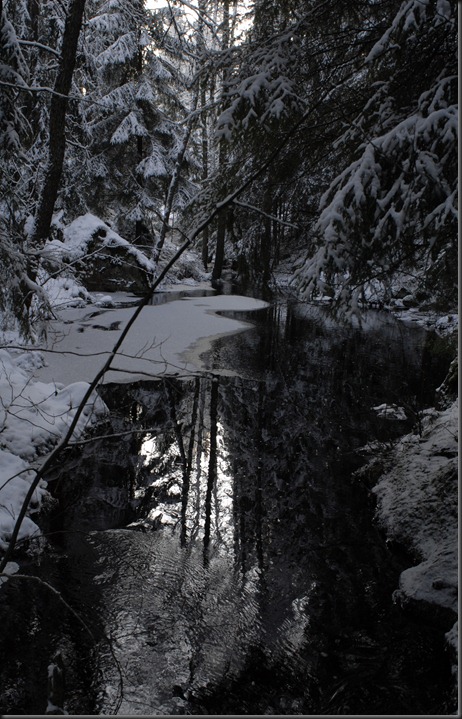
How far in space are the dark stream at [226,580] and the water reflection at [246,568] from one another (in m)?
0.01

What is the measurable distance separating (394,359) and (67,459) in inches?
364

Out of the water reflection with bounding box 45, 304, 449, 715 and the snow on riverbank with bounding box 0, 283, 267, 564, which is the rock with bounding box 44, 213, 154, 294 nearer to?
the snow on riverbank with bounding box 0, 283, 267, 564

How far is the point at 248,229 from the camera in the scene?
15.7 ft

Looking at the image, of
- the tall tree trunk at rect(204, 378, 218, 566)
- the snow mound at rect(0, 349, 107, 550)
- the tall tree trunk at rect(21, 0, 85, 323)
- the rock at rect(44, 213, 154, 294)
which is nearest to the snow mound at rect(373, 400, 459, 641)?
the tall tree trunk at rect(204, 378, 218, 566)

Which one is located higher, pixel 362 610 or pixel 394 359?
pixel 394 359

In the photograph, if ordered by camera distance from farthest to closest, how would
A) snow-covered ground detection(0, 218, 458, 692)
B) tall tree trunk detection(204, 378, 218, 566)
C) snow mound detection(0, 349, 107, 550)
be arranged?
tall tree trunk detection(204, 378, 218, 566), snow mound detection(0, 349, 107, 550), snow-covered ground detection(0, 218, 458, 692)

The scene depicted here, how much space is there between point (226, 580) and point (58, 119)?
940cm

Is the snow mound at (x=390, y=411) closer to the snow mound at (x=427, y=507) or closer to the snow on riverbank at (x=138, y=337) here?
the snow mound at (x=427, y=507)

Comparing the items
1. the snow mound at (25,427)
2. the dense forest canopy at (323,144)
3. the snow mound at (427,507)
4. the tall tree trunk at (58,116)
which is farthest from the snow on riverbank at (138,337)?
the snow mound at (427,507)

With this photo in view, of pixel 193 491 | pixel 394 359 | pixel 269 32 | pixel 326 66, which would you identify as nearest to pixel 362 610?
pixel 193 491

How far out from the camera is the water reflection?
127 inches

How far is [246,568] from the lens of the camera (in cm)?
439

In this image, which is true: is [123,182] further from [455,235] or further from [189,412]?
[455,235]

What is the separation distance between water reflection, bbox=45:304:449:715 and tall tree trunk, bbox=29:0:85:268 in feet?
14.0
